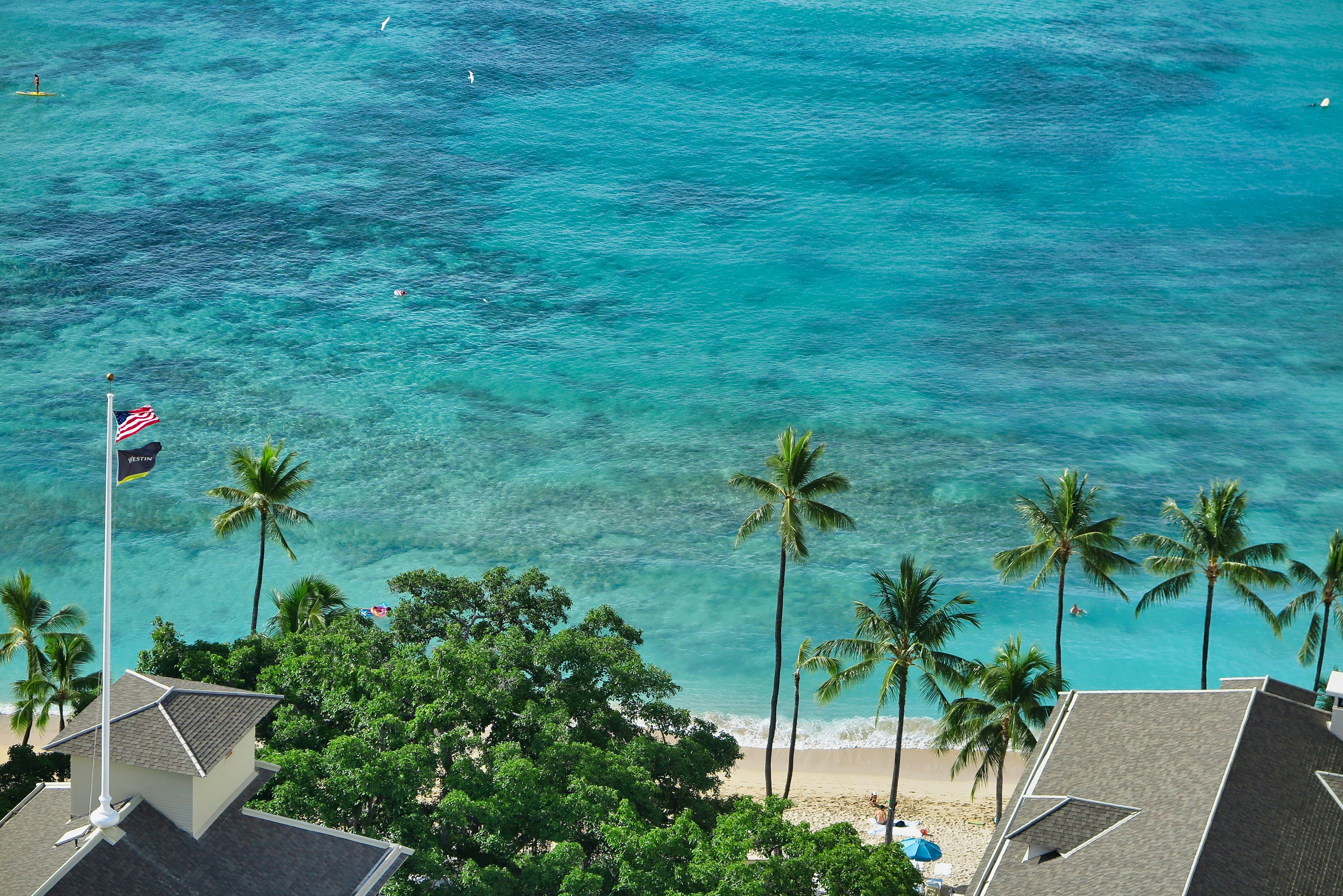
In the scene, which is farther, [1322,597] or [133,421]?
[1322,597]

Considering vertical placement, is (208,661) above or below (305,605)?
below

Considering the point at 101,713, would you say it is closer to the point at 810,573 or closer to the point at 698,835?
the point at 698,835

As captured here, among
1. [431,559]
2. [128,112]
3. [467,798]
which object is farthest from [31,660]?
[128,112]

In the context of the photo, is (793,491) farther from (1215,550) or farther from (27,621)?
(27,621)

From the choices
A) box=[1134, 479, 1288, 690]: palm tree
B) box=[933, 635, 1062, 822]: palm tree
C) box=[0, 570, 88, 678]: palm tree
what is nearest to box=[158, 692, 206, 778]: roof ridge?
box=[0, 570, 88, 678]: palm tree

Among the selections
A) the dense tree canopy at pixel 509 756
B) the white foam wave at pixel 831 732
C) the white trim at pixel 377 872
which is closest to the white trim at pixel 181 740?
the white trim at pixel 377 872

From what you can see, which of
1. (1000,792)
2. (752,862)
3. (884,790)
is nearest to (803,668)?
(1000,792)
